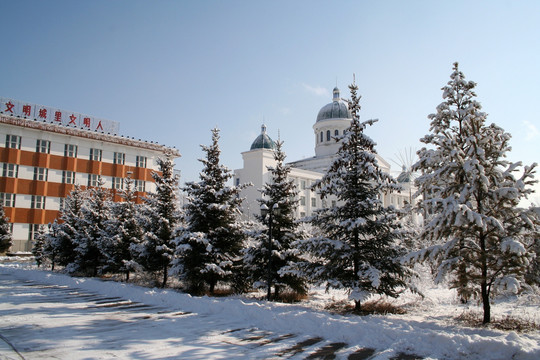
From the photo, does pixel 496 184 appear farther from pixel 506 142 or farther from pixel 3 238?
pixel 3 238

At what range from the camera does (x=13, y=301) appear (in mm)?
13242

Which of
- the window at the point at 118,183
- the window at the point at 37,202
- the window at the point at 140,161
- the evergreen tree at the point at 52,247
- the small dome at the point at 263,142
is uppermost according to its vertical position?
the small dome at the point at 263,142

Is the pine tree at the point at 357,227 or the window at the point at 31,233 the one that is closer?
the pine tree at the point at 357,227

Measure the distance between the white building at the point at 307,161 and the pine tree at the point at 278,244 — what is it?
127 feet

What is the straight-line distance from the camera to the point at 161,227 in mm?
18641

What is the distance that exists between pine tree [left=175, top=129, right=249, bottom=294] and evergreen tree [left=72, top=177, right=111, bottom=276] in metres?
8.24

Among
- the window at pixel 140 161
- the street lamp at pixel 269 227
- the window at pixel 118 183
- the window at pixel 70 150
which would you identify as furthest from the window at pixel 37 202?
the street lamp at pixel 269 227

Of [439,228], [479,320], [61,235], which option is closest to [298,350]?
[439,228]

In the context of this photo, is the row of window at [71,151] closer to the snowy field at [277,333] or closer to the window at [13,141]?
the window at [13,141]

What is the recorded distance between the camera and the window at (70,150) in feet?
150

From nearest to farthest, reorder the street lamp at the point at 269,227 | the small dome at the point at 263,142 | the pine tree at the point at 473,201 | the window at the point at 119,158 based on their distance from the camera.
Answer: the pine tree at the point at 473,201
the street lamp at the point at 269,227
the window at the point at 119,158
the small dome at the point at 263,142

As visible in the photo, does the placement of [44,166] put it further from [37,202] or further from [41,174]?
[37,202]

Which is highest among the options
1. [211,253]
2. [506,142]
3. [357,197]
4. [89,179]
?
[89,179]

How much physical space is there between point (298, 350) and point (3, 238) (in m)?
41.4
